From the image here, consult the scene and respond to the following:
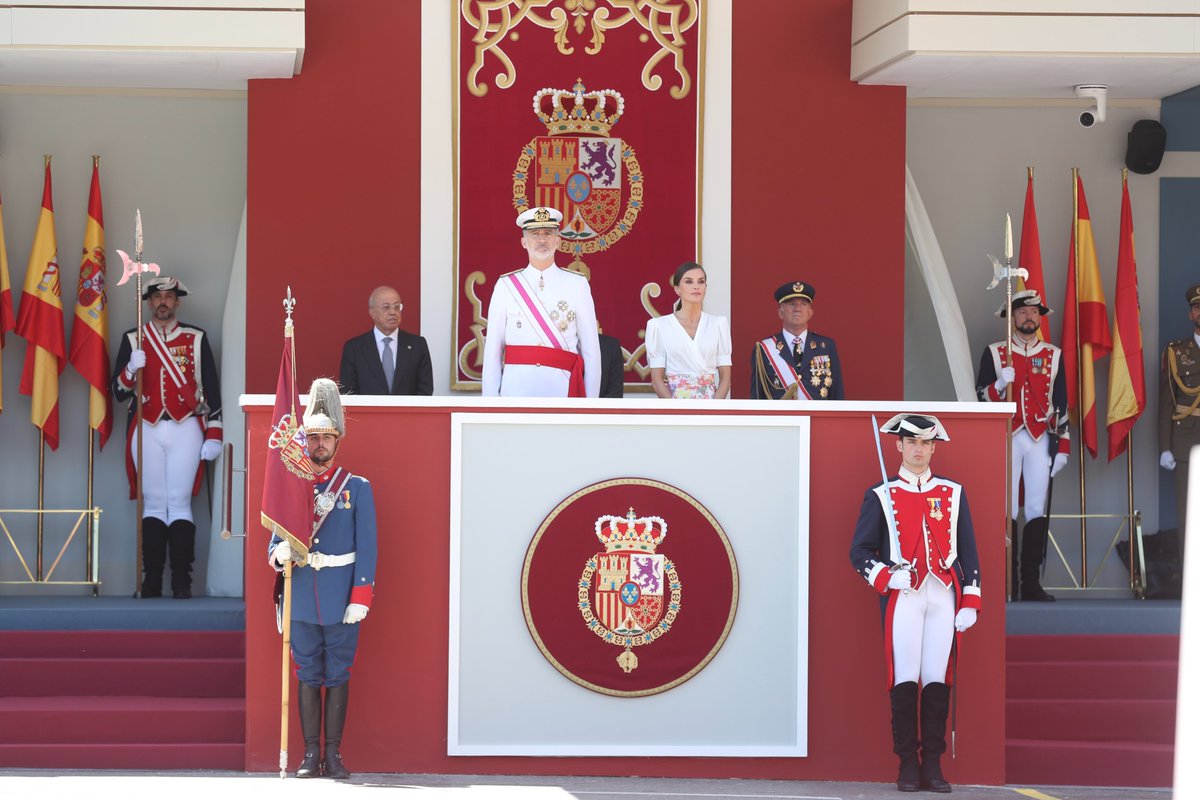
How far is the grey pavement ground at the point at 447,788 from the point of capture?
19.4ft

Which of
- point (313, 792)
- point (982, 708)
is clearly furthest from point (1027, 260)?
point (313, 792)

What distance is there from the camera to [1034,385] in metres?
9.62

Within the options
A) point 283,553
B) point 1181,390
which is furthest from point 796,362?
point 1181,390

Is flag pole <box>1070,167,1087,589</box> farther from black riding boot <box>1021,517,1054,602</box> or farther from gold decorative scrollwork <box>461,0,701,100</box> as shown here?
gold decorative scrollwork <box>461,0,701,100</box>

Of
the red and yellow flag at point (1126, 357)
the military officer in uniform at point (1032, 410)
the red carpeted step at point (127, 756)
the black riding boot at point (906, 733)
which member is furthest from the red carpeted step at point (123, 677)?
the red and yellow flag at point (1126, 357)

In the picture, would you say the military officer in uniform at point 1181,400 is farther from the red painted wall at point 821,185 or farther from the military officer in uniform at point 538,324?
the military officer in uniform at point 538,324

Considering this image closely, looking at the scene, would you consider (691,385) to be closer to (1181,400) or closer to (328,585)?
(328,585)

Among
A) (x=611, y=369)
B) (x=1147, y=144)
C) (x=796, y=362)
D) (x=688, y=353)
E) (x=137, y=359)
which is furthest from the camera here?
(x=1147, y=144)

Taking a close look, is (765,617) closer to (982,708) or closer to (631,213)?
(982,708)

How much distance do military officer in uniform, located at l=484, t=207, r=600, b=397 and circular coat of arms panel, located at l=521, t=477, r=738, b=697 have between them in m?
0.67

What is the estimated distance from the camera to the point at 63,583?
952 centimetres

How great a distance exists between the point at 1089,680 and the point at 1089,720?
0.38 metres

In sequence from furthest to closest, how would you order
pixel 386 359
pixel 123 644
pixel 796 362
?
pixel 386 359, pixel 796 362, pixel 123 644

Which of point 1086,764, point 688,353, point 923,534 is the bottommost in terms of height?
point 1086,764
